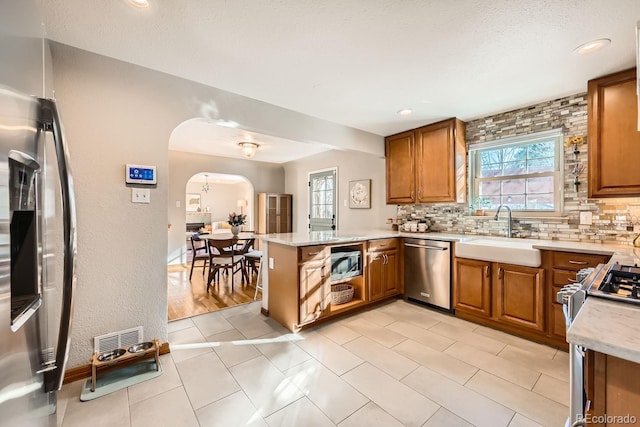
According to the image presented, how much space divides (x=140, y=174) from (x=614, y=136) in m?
3.81

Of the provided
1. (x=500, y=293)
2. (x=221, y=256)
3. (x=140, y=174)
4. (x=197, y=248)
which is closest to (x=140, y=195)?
(x=140, y=174)

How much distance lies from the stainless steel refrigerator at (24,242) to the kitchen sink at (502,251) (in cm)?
304

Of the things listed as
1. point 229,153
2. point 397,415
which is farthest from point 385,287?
point 229,153

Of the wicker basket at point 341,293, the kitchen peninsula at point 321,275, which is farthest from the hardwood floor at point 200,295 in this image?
the wicker basket at point 341,293

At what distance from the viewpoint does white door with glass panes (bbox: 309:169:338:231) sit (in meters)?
5.35

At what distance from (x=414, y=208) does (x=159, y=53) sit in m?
3.47

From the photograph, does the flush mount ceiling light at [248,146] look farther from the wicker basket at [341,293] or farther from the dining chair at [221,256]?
the wicker basket at [341,293]

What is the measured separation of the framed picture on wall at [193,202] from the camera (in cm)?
1073

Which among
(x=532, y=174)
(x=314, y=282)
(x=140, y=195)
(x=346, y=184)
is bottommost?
(x=314, y=282)

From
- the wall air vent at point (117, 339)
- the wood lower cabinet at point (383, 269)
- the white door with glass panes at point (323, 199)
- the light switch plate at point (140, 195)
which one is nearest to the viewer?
the wall air vent at point (117, 339)

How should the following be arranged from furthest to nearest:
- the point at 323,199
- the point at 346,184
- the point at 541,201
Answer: the point at 323,199
the point at 346,184
the point at 541,201

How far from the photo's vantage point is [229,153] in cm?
548

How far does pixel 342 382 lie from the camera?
6.10 feet

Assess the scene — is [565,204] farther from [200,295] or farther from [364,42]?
[200,295]
